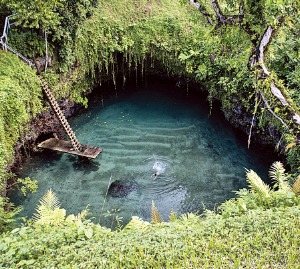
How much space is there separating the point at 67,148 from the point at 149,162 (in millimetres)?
2754

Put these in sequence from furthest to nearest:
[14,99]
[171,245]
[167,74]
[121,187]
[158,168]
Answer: [167,74]
[158,168]
[121,187]
[14,99]
[171,245]

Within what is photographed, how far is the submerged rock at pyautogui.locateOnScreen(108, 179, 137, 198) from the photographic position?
9.48m

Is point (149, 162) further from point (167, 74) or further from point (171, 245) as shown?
point (171, 245)

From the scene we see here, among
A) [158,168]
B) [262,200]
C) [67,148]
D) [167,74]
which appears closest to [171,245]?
[262,200]

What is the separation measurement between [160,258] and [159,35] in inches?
405

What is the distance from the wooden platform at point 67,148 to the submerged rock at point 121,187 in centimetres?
119

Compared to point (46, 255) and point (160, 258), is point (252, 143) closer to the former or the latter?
point (160, 258)

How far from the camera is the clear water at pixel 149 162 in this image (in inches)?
366

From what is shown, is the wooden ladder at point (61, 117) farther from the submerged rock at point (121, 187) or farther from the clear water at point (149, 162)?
the submerged rock at point (121, 187)

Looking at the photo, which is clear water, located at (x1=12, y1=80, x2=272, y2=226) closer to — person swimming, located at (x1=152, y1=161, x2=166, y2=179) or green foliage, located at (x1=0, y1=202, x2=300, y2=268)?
person swimming, located at (x1=152, y1=161, x2=166, y2=179)

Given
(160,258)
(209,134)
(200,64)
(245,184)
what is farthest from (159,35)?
(160,258)

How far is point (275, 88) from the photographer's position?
8992 millimetres

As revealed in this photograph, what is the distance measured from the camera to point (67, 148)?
10555 mm

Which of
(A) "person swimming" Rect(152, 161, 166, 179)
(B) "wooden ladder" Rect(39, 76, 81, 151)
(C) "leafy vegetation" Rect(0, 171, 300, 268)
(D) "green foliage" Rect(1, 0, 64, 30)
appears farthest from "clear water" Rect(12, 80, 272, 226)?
(D) "green foliage" Rect(1, 0, 64, 30)
